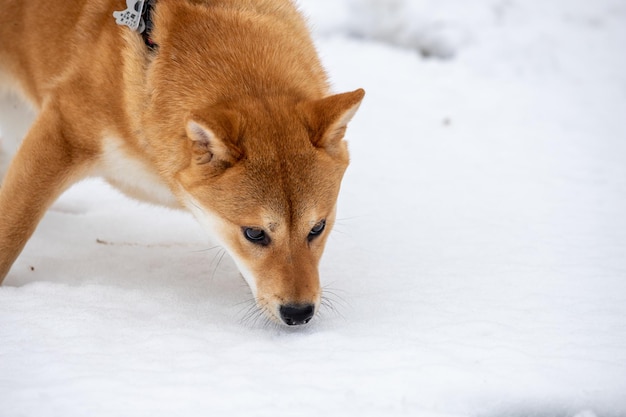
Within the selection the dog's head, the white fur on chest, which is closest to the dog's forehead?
the dog's head

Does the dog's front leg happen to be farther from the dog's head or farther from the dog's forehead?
the dog's forehead

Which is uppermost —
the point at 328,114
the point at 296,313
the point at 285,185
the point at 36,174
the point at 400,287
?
the point at 328,114

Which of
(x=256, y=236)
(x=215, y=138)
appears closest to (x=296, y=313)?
(x=256, y=236)

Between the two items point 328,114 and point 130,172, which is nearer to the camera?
point 328,114

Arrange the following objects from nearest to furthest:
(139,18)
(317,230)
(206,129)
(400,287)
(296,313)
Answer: (206,129) → (296,313) → (317,230) → (139,18) → (400,287)

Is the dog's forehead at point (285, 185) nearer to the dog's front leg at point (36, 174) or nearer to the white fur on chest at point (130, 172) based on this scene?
the white fur on chest at point (130, 172)

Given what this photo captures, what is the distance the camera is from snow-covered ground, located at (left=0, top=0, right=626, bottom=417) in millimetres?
2650

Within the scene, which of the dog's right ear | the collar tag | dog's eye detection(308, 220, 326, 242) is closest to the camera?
the dog's right ear

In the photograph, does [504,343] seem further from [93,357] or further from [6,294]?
[6,294]

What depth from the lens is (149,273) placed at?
3.80 m

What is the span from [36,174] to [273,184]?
118 cm

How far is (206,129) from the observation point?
9.54ft

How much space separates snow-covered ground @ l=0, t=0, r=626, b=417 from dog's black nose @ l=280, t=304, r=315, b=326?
86 mm

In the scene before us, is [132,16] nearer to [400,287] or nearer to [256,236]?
[256,236]
